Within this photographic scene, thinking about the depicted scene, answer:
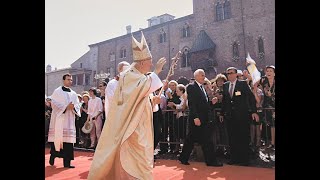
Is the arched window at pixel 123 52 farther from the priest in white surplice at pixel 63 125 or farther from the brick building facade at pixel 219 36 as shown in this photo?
the priest in white surplice at pixel 63 125

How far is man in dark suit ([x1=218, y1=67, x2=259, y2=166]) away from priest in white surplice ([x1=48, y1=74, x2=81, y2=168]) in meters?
3.62

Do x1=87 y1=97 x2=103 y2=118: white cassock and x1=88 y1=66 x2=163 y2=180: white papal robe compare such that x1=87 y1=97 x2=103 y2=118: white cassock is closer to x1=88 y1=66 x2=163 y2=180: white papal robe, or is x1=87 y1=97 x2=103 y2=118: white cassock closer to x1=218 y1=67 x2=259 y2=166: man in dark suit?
x1=218 y1=67 x2=259 y2=166: man in dark suit

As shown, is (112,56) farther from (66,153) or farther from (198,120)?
(198,120)

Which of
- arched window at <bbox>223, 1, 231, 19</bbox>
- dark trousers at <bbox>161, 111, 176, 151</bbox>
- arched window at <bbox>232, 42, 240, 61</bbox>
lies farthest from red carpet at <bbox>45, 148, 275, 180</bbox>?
arched window at <bbox>223, 1, 231, 19</bbox>

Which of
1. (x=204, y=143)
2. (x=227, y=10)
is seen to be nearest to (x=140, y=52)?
(x=204, y=143)

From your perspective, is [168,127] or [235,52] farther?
[235,52]

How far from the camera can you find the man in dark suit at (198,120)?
6586 millimetres

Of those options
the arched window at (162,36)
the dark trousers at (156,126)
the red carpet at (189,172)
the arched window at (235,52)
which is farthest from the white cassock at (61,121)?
the arched window at (162,36)

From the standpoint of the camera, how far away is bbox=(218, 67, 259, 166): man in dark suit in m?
6.45

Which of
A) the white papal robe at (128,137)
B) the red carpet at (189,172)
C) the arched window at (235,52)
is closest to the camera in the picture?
the white papal robe at (128,137)

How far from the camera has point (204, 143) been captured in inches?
259

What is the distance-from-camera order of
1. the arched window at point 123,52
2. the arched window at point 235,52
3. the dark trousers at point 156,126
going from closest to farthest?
the dark trousers at point 156,126, the arched window at point 235,52, the arched window at point 123,52

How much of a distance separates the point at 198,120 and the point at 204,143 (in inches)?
20.9

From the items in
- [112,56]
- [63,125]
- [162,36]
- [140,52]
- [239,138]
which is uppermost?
[162,36]
